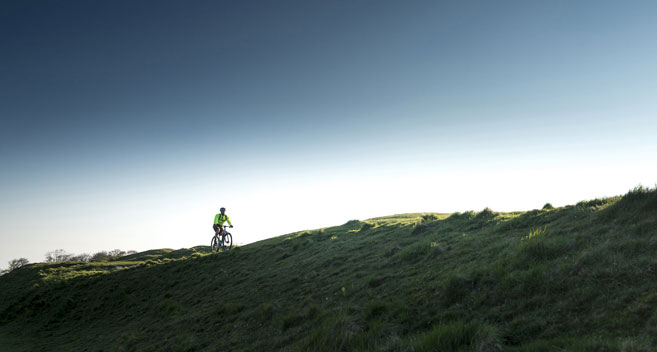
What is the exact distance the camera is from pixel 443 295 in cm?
734

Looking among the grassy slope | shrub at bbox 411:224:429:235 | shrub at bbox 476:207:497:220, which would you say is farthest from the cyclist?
shrub at bbox 476:207:497:220

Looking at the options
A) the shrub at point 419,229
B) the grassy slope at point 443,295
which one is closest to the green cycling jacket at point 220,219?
the grassy slope at point 443,295

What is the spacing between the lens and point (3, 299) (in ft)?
100

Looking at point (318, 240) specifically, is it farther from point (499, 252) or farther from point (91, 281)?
point (91, 281)

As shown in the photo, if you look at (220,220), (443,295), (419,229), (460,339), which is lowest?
(460,339)

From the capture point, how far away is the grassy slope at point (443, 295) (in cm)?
522

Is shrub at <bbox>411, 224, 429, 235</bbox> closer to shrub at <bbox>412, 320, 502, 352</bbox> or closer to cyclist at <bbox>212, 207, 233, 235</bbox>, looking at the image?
shrub at <bbox>412, 320, 502, 352</bbox>

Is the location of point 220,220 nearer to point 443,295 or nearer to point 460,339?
point 443,295

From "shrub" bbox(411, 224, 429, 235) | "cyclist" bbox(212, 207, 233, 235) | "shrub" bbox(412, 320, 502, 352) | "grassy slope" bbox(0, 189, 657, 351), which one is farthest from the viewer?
"cyclist" bbox(212, 207, 233, 235)

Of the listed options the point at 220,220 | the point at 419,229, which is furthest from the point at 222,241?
the point at 419,229

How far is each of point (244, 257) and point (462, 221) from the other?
54.4ft

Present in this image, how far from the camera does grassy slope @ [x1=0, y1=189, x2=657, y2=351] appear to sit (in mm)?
5223

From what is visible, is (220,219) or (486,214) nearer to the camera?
(486,214)

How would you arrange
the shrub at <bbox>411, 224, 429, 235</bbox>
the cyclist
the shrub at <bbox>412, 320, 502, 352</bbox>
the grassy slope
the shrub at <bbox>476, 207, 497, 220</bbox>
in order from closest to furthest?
the shrub at <bbox>412, 320, 502, 352</bbox> < the grassy slope < the shrub at <bbox>476, 207, 497, 220</bbox> < the shrub at <bbox>411, 224, 429, 235</bbox> < the cyclist
